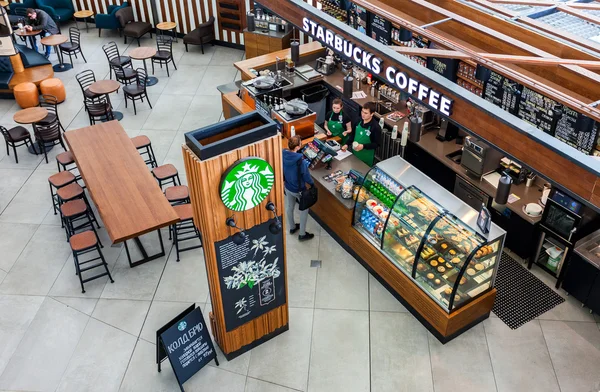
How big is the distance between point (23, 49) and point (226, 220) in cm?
1079

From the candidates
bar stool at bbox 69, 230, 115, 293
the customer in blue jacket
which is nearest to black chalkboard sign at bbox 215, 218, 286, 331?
the customer in blue jacket

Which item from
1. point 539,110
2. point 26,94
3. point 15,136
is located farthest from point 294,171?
point 26,94

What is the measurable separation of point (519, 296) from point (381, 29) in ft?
16.2

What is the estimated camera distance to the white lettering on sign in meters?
5.50

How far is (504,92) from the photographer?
7.76m

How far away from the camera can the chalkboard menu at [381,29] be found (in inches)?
374

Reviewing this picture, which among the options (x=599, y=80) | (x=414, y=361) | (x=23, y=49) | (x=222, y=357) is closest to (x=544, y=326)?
(x=414, y=361)

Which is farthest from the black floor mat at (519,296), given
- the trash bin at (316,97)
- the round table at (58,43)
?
the round table at (58,43)

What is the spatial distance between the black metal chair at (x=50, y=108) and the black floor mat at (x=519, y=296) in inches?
341

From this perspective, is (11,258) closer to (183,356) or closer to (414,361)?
(183,356)

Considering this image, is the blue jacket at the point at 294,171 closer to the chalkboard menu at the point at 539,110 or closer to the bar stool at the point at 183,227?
the bar stool at the point at 183,227

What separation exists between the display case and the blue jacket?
837 mm

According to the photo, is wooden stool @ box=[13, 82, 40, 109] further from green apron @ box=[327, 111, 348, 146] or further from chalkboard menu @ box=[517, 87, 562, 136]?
chalkboard menu @ box=[517, 87, 562, 136]

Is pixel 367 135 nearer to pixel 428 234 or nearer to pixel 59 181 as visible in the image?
pixel 428 234
